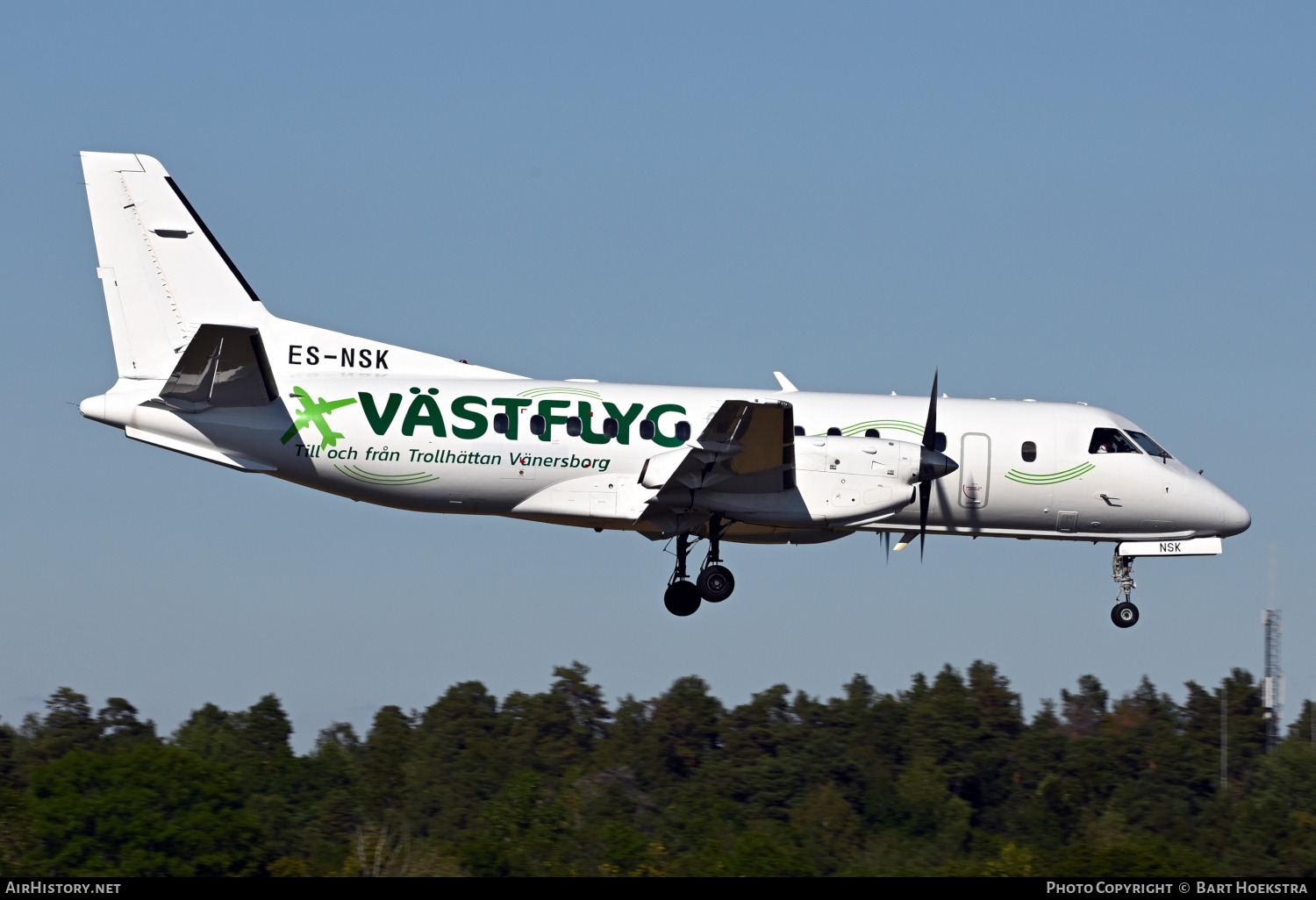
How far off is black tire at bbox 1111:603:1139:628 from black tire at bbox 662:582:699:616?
6987 millimetres

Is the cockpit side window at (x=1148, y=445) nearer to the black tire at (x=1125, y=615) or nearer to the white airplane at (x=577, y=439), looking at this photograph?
the white airplane at (x=577, y=439)

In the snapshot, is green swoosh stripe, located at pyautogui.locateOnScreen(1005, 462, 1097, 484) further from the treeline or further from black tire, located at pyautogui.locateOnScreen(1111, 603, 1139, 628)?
the treeline

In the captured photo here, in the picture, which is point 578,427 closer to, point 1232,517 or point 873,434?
point 873,434

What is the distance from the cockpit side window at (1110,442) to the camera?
24625mm

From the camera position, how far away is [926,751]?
6303 cm

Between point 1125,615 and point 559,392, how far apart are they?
9985 mm

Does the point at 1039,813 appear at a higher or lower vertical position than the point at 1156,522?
lower

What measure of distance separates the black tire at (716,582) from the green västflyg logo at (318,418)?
582cm

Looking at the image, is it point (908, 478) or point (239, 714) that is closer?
point (908, 478)

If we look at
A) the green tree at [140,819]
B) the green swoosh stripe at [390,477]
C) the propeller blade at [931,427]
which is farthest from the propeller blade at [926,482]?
the green tree at [140,819]
